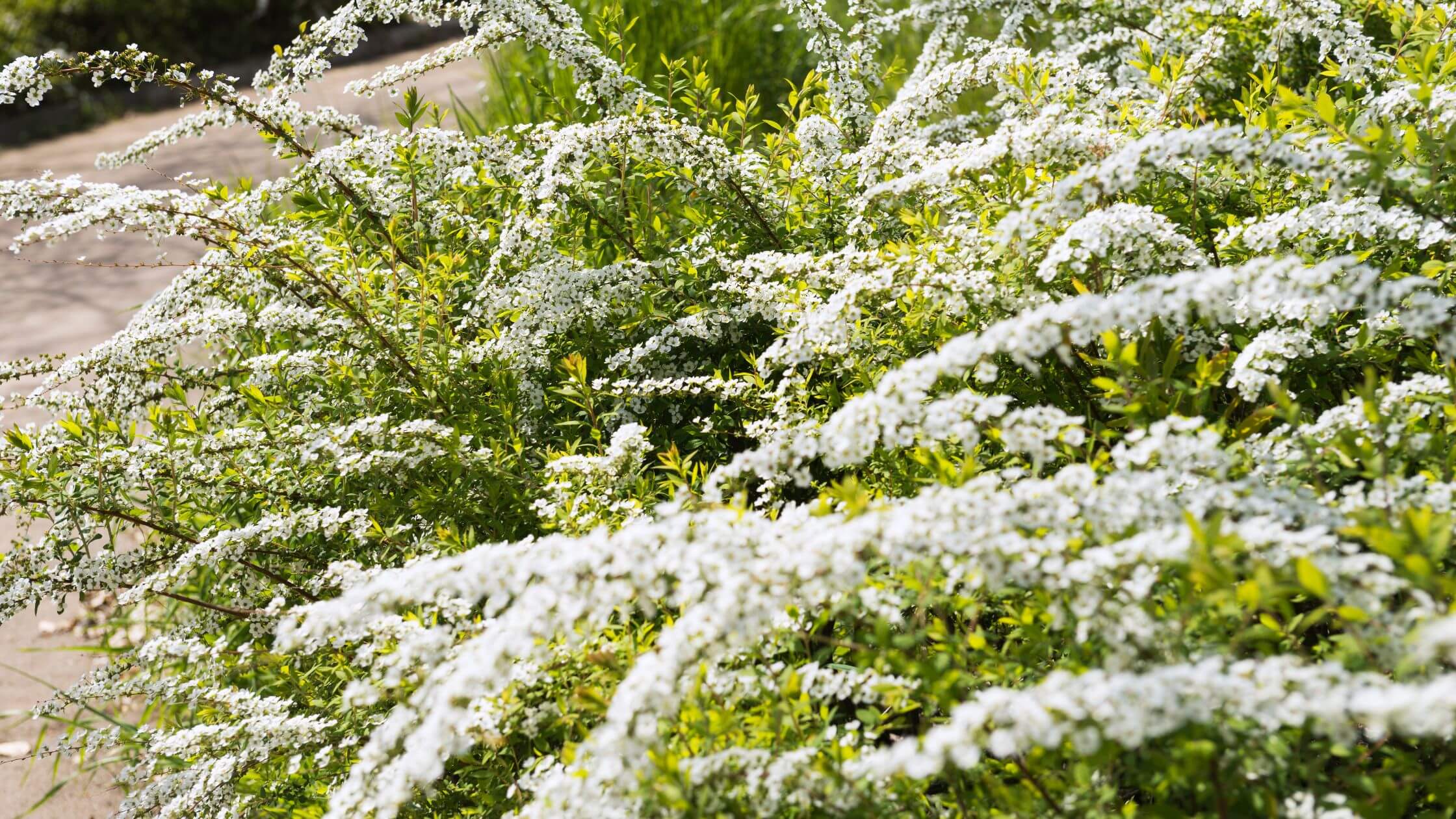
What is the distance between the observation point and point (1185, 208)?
9.45 ft

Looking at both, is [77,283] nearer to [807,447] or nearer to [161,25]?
[161,25]

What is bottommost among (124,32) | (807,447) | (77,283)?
(77,283)

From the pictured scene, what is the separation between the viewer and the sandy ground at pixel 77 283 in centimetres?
395

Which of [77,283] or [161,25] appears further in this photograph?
[161,25]

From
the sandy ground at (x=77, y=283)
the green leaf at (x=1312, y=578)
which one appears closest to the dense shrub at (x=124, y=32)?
the sandy ground at (x=77, y=283)

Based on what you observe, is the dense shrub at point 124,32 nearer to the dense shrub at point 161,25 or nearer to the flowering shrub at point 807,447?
the dense shrub at point 161,25

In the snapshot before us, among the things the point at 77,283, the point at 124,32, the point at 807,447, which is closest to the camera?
the point at 807,447

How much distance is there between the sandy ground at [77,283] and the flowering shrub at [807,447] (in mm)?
467

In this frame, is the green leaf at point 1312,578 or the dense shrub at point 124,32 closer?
the green leaf at point 1312,578

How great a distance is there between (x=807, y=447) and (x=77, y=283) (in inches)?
282

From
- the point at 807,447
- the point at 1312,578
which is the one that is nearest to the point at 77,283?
the point at 807,447

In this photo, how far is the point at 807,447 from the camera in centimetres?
190

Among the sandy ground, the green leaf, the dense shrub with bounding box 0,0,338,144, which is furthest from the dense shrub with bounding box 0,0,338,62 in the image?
the green leaf

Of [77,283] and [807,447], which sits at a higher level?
[807,447]
